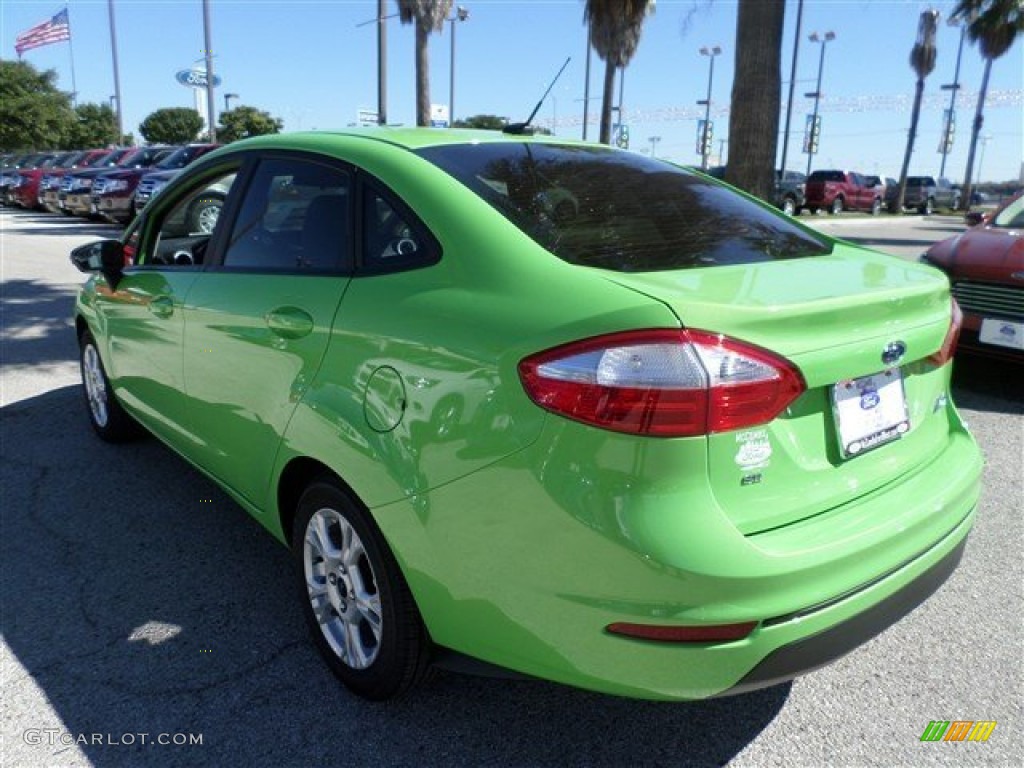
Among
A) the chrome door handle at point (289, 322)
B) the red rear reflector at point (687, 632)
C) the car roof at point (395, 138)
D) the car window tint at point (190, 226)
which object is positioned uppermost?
the car roof at point (395, 138)

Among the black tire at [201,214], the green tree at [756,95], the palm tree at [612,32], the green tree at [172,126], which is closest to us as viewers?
the black tire at [201,214]

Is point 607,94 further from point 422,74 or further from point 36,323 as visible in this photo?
point 36,323

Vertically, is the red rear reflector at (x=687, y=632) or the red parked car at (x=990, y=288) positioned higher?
the red parked car at (x=990, y=288)

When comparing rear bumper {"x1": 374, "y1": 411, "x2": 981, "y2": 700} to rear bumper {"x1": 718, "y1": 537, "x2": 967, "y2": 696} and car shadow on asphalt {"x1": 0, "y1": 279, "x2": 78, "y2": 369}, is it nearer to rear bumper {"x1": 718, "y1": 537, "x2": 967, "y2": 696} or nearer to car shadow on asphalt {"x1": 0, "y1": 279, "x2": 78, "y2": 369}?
rear bumper {"x1": 718, "y1": 537, "x2": 967, "y2": 696}

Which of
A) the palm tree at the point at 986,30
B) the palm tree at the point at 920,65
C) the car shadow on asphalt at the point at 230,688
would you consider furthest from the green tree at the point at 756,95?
the palm tree at the point at 920,65

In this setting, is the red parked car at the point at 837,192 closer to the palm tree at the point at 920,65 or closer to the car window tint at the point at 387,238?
the palm tree at the point at 920,65

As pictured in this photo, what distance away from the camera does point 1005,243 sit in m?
5.70

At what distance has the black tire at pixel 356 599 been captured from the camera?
2.22 m

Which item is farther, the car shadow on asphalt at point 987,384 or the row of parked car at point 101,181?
Answer: the row of parked car at point 101,181

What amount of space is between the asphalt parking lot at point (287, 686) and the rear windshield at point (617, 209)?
134 cm

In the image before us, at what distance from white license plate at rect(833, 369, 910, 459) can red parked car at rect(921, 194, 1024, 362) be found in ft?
12.8

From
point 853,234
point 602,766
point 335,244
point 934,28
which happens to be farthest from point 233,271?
point 934,28

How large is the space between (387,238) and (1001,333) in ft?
15.7

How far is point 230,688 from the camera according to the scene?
98.7 inches
